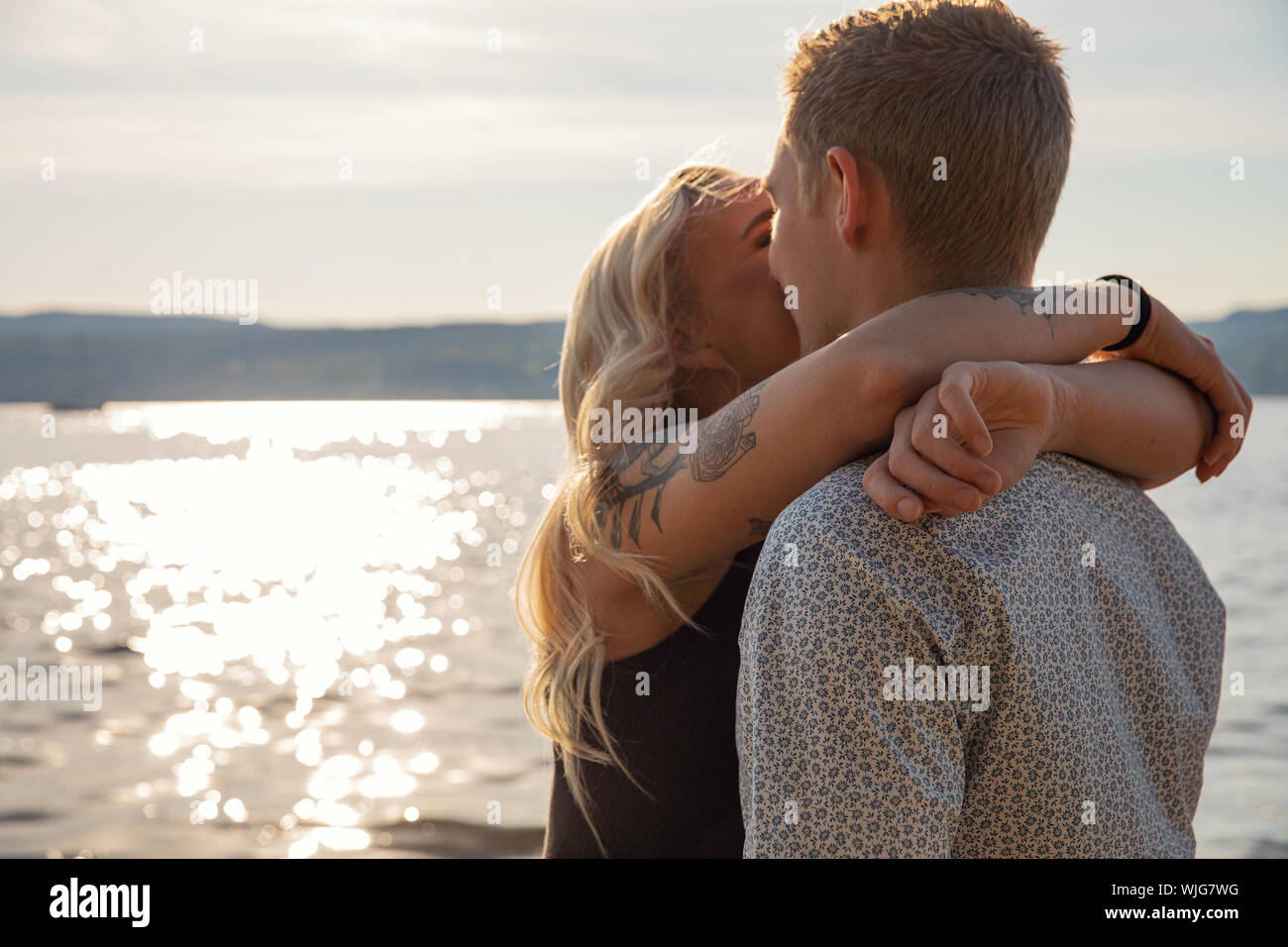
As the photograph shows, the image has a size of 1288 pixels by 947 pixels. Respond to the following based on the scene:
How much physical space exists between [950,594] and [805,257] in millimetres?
791

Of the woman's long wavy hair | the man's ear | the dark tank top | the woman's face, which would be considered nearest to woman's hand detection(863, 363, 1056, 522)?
the man's ear

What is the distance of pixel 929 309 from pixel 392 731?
35.5ft

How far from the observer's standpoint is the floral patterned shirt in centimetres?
159

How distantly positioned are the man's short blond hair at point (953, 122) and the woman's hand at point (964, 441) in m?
0.27

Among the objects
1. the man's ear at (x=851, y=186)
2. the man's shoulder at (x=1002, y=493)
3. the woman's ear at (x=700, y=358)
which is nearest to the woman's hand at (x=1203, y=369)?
the man's shoulder at (x=1002, y=493)

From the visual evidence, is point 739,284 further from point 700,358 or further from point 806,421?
point 806,421

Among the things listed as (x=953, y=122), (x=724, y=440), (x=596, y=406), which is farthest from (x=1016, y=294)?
(x=596, y=406)

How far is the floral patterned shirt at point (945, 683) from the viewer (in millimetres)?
1589

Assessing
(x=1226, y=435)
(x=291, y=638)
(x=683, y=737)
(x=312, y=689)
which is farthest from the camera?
(x=291, y=638)

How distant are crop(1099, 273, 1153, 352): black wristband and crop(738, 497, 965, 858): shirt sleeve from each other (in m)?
1.02

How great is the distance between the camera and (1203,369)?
95.7 inches

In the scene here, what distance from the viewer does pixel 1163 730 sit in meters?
2.02

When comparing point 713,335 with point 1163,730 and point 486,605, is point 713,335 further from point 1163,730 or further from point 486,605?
point 486,605
